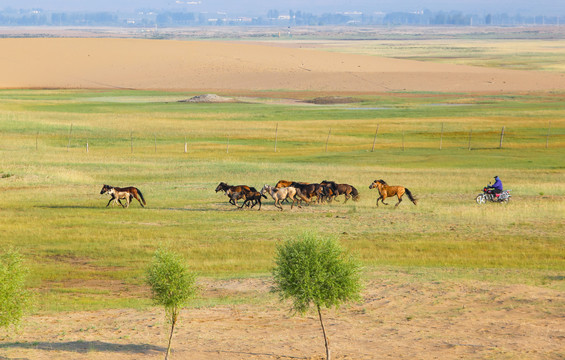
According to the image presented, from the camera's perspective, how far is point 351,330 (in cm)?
1716

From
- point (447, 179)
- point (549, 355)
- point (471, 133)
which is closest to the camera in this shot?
point (549, 355)

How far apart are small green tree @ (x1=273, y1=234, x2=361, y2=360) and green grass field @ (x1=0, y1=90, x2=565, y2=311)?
3543mm

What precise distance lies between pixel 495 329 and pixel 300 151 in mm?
45612

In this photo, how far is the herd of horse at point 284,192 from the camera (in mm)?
33250

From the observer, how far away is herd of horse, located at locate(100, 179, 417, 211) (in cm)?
3325

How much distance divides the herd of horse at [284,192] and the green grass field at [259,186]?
0.62 m

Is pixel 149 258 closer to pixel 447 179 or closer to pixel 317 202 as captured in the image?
pixel 317 202

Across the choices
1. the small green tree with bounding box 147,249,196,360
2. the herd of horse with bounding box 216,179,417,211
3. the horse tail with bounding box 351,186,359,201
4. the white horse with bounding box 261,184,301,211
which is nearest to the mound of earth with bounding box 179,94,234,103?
the herd of horse with bounding box 216,179,417,211

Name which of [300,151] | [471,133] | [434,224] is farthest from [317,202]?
[471,133]

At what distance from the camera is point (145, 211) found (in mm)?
33656

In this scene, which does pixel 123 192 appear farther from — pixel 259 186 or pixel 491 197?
pixel 491 197

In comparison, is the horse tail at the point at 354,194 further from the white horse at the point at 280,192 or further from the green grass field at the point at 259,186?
the white horse at the point at 280,192

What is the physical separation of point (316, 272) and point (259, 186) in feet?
81.9

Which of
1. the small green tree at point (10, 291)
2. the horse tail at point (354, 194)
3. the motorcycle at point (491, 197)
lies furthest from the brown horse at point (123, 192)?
the small green tree at point (10, 291)
